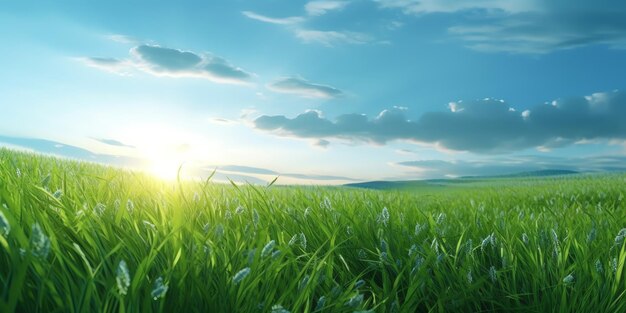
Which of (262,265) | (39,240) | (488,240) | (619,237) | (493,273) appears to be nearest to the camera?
(39,240)

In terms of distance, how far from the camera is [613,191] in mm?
13109

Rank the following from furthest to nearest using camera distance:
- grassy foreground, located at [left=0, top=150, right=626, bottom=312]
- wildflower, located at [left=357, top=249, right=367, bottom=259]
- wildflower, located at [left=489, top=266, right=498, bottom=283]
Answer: wildflower, located at [left=357, top=249, right=367, bottom=259]
wildflower, located at [left=489, top=266, right=498, bottom=283]
grassy foreground, located at [left=0, top=150, right=626, bottom=312]

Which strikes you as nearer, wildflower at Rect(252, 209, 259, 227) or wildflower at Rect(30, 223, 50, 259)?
wildflower at Rect(30, 223, 50, 259)

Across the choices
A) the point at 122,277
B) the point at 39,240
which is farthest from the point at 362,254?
the point at 39,240

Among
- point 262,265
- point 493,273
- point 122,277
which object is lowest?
point 493,273

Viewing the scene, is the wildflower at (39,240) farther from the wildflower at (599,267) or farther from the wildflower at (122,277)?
the wildflower at (599,267)

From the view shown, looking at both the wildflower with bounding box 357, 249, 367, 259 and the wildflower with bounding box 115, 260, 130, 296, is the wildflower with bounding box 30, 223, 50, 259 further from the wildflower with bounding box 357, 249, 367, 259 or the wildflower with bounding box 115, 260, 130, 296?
the wildflower with bounding box 357, 249, 367, 259

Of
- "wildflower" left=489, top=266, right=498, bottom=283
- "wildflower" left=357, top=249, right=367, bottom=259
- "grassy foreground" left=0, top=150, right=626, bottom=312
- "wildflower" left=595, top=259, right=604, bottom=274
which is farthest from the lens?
"wildflower" left=357, top=249, right=367, bottom=259

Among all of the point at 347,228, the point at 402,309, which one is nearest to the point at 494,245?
the point at 347,228

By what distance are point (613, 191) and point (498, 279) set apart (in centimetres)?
1138

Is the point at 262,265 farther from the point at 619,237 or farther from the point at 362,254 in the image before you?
the point at 619,237

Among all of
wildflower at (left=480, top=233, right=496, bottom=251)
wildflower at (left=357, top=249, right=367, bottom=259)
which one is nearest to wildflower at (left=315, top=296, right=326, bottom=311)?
wildflower at (left=480, top=233, right=496, bottom=251)

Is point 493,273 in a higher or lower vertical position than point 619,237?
lower

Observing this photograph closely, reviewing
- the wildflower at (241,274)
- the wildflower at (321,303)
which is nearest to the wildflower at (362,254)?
the wildflower at (321,303)
